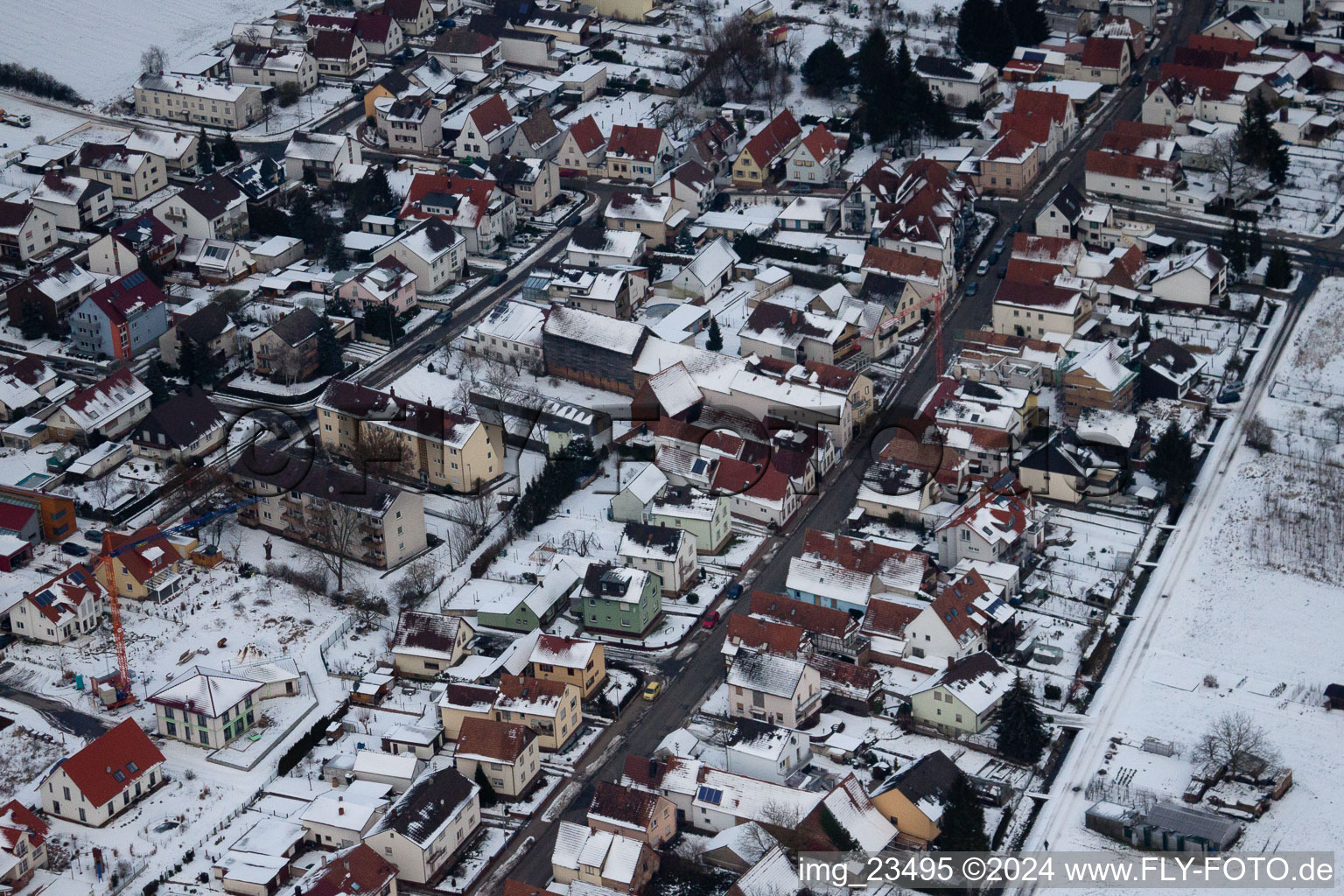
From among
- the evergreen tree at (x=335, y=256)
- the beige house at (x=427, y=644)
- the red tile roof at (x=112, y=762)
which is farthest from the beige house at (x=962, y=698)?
the evergreen tree at (x=335, y=256)

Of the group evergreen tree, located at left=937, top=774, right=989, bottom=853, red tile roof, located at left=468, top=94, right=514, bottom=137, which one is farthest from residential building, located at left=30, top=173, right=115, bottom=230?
evergreen tree, located at left=937, top=774, right=989, bottom=853

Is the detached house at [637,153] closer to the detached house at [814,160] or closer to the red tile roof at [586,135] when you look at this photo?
the red tile roof at [586,135]

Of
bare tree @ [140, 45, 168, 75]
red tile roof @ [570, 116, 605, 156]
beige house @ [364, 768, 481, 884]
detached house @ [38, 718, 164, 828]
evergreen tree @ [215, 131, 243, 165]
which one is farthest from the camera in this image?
bare tree @ [140, 45, 168, 75]

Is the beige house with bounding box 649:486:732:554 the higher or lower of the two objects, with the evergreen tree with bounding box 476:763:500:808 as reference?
higher

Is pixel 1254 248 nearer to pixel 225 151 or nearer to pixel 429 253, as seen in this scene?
pixel 429 253

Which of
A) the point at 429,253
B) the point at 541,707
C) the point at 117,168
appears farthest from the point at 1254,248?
the point at 117,168

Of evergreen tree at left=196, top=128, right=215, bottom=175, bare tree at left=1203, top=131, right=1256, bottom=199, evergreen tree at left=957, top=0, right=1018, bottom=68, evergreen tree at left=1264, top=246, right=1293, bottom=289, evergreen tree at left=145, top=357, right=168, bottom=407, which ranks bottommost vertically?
evergreen tree at left=145, top=357, right=168, bottom=407

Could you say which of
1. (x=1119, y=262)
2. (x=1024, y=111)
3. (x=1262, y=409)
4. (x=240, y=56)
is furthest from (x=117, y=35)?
(x=1262, y=409)

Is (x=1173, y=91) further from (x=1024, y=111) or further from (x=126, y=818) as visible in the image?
(x=126, y=818)

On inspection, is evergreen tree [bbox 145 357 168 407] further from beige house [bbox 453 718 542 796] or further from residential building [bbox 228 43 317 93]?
residential building [bbox 228 43 317 93]
